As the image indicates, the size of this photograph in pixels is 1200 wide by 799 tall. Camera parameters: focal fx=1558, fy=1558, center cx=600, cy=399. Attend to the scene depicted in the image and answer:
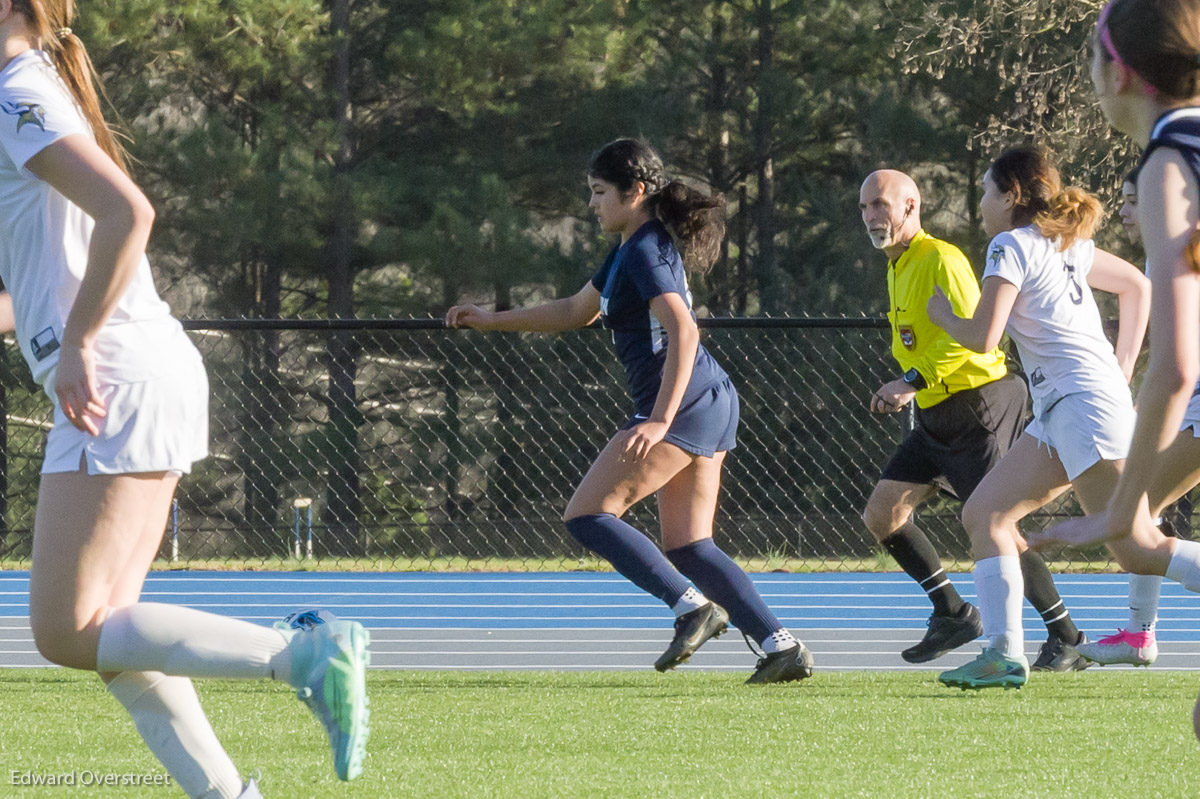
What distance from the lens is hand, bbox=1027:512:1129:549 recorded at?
2165 millimetres

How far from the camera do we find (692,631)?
500 centimetres

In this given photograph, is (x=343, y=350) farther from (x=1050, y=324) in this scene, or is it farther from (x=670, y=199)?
(x=1050, y=324)

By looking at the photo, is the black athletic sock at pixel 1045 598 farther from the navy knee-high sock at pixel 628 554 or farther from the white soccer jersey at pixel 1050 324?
the navy knee-high sock at pixel 628 554

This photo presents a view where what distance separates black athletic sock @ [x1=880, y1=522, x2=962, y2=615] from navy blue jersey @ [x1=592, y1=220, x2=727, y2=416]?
984mm

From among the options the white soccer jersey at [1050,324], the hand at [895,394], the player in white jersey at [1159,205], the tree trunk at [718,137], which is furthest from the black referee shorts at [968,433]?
the tree trunk at [718,137]

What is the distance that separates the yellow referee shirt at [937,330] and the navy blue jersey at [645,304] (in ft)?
2.37

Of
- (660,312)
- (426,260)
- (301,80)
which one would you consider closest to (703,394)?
(660,312)

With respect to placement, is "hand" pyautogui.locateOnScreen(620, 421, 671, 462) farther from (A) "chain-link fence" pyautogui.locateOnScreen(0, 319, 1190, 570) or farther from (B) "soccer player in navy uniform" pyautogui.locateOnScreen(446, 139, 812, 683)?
(A) "chain-link fence" pyautogui.locateOnScreen(0, 319, 1190, 570)

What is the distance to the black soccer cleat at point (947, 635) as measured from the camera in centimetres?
547

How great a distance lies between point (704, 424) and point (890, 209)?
1.08 m

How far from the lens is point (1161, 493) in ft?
9.97

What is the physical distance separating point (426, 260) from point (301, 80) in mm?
2950

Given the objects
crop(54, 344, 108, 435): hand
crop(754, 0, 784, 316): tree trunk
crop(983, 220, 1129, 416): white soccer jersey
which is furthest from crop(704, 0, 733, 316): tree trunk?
crop(54, 344, 108, 435): hand

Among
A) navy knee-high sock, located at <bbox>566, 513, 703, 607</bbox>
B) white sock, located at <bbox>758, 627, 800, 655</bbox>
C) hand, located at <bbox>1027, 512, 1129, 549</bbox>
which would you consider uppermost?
hand, located at <bbox>1027, 512, 1129, 549</bbox>
